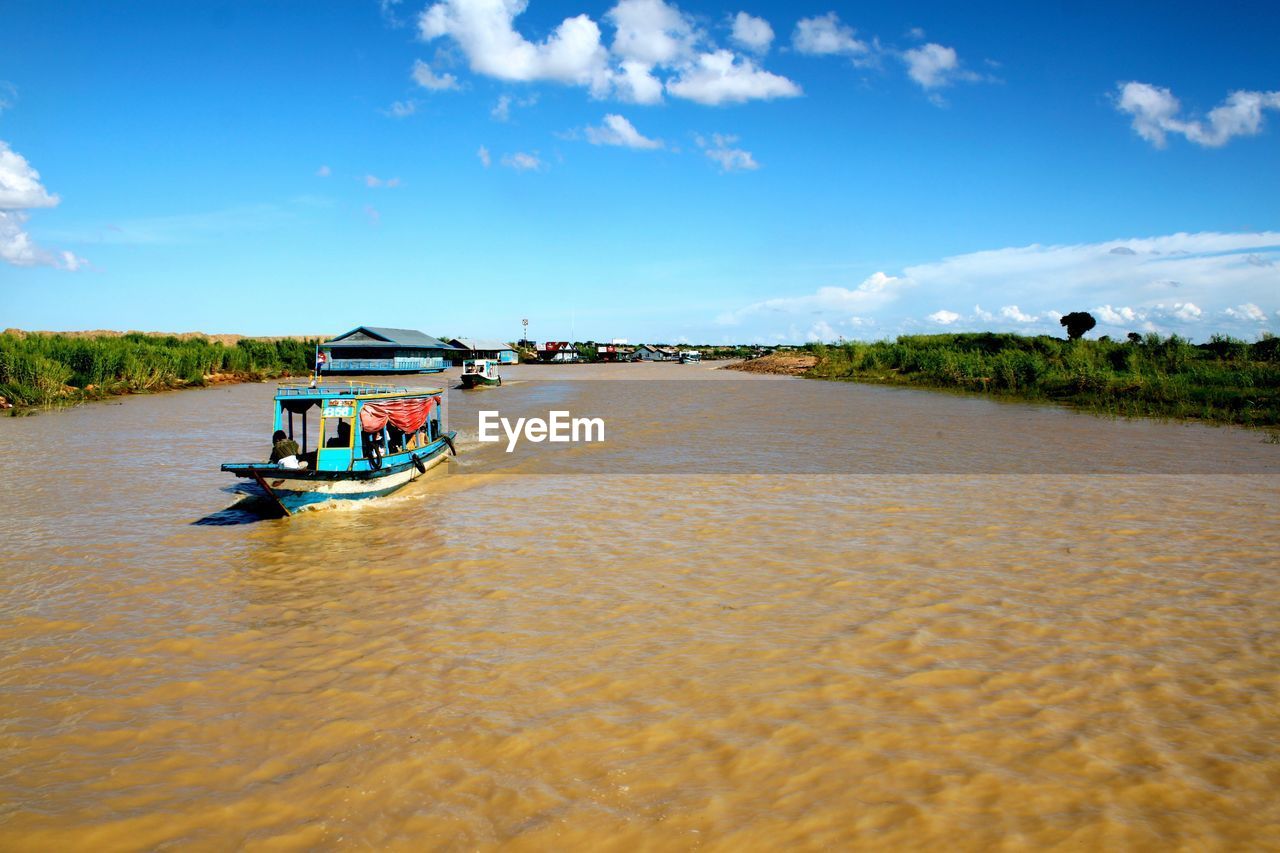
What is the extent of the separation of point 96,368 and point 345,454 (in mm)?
29541

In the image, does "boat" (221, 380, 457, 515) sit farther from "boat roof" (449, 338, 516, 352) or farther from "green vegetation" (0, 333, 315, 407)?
"boat roof" (449, 338, 516, 352)

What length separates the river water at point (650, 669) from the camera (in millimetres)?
4789

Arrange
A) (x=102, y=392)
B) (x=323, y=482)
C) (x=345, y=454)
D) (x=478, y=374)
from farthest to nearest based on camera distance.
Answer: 1. (x=478, y=374)
2. (x=102, y=392)
3. (x=345, y=454)
4. (x=323, y=482)

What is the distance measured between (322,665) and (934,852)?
5135 mm

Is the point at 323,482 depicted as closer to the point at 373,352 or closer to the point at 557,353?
the point at 373,352

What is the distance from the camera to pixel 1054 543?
1075 centimetres

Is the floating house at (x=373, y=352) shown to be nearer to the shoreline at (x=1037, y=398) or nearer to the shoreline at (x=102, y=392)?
the shoreline at (x=102, y=392)

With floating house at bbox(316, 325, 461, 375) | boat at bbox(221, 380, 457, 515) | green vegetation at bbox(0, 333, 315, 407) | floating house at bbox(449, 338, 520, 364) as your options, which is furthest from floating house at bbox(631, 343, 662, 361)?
boat at bbox(221, 380, 457, 515)

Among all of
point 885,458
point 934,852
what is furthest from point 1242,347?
point 934,852

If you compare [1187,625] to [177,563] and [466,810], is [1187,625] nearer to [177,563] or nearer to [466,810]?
[466,810]

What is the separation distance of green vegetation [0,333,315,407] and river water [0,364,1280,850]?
69.6 ft

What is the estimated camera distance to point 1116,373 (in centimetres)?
3206

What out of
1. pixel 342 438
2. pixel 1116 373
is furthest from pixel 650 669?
pixel 1116 373

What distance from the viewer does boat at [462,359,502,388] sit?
48094 mm
